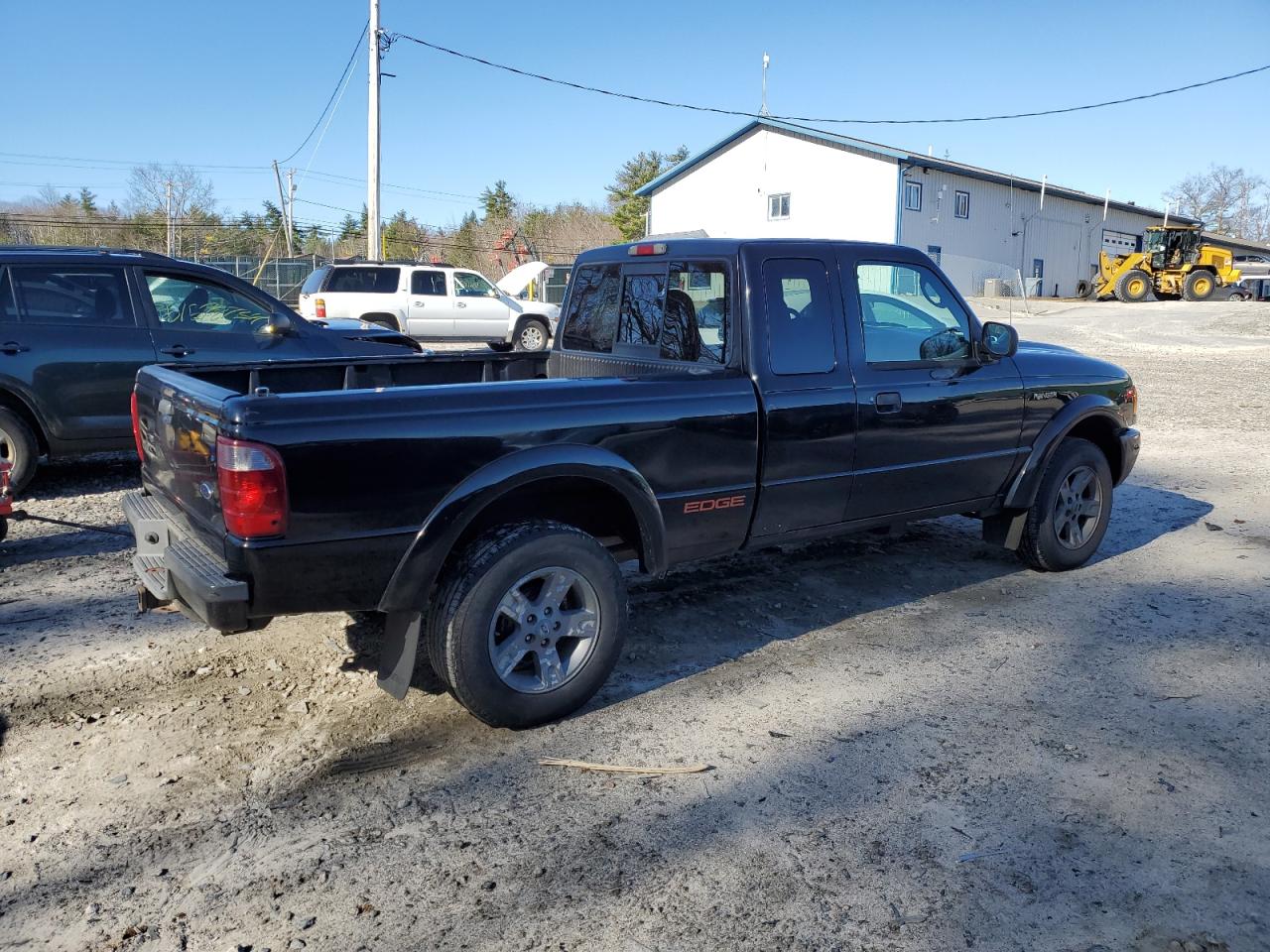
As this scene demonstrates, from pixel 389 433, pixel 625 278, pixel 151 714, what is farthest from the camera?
pixel 625 278

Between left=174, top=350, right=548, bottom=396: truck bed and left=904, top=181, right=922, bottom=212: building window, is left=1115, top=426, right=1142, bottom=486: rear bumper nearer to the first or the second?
left=174, top=350, right=548, bottom=396: truck bed

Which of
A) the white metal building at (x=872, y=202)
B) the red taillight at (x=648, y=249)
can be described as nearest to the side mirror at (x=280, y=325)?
the red taillight at (x=648, y=249)

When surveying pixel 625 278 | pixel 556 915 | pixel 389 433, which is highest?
pixel 625 278

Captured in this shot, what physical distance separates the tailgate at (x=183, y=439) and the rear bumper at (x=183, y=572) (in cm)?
10

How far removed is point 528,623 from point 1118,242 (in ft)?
181

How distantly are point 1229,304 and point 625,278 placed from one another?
3659cm

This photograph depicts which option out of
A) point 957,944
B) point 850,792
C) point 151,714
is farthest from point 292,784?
point 957,944

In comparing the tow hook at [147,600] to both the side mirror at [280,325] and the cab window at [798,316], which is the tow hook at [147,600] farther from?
the side mirror at [280,325]

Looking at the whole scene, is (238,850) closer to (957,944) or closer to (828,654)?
(957,944)

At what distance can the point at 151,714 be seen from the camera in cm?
385

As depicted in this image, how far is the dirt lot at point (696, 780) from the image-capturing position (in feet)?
8.85

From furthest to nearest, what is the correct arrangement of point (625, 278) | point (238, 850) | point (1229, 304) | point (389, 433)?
point (1229, 304) < point (625, 278) < point (389, 433) < point (238, 850)

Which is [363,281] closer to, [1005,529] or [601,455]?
[1005,529]

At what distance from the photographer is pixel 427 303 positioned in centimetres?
1992
